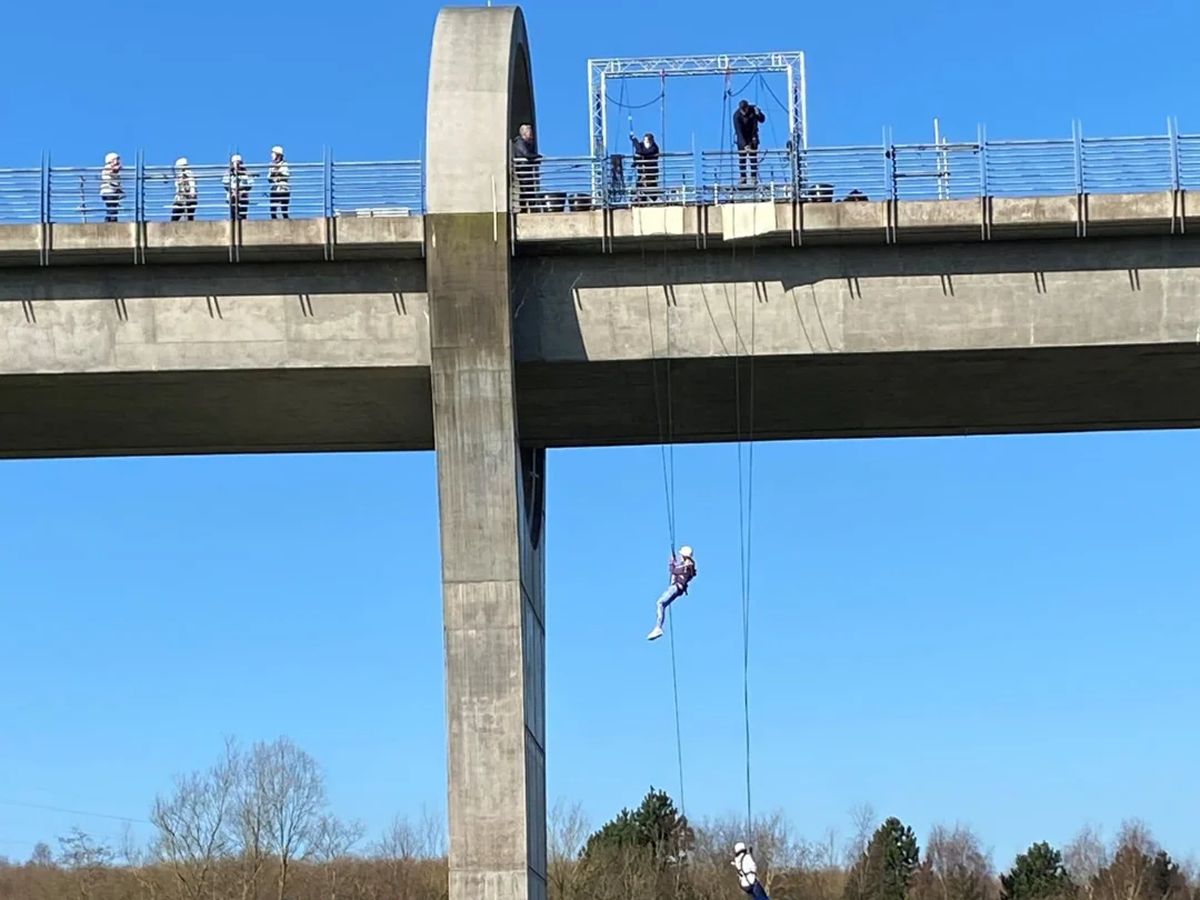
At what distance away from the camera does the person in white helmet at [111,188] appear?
92.2 ft

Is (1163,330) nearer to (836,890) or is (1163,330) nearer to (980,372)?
(980,372)

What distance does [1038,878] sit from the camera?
109125 millimetres

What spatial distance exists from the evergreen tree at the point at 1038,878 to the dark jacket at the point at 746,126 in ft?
285

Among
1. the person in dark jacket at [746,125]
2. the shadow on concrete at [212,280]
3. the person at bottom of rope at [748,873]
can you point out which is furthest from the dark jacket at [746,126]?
the person at bottom of rope at [748,873]

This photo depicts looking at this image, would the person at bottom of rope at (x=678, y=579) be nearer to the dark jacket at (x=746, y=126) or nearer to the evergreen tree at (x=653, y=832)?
the dark jacket at (x=746, y=126)

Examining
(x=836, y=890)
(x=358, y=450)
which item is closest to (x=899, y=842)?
(x=836, y=890)

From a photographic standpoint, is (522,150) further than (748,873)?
Yes

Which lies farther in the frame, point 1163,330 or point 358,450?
point 358,450

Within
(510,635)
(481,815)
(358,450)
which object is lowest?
(481,815)

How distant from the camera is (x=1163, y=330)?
90.2 feet

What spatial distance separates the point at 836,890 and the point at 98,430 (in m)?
82.2

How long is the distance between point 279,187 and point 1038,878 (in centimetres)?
9012

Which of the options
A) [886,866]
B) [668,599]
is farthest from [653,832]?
[668,599]

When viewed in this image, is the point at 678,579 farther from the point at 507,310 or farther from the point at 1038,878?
the point at 1038,878
